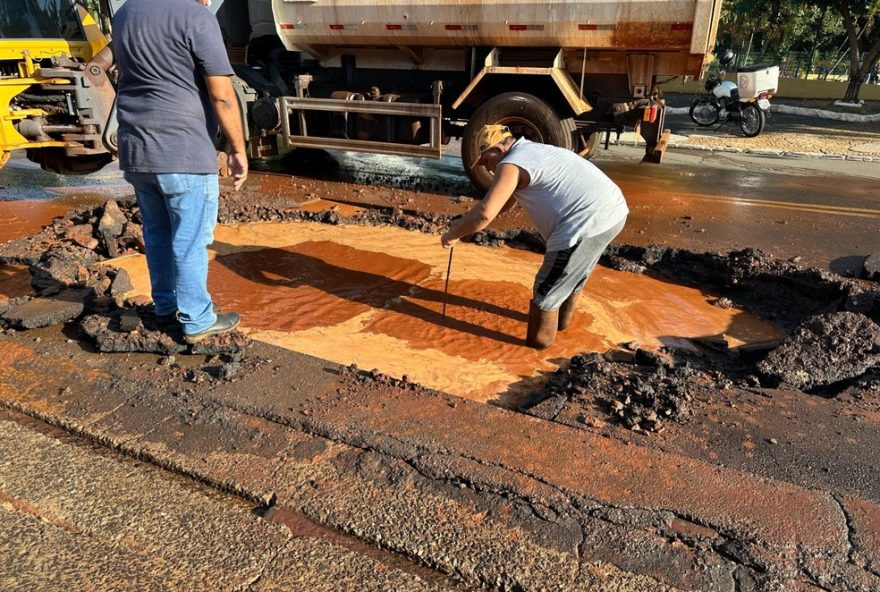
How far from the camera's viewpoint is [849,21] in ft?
58.6

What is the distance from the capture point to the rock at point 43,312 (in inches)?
143

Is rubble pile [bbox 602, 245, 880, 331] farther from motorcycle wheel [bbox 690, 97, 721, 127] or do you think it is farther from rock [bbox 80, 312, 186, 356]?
motorcycle wheel [bbox 690, 97, 721, 127]

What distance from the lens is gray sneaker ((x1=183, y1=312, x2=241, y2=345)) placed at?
11.2 ft

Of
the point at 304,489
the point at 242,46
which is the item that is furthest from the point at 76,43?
the point at 304,489

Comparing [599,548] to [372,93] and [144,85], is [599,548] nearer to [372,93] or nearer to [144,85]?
[144,85]

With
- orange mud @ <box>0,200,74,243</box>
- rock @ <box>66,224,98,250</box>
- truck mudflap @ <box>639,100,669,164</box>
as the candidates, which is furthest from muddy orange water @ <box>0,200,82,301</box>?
truck mudflap @ <box>639,100,669,164</box>

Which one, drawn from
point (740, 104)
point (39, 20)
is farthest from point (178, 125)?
point (740, 104)

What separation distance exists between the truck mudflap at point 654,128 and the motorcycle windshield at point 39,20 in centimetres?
659

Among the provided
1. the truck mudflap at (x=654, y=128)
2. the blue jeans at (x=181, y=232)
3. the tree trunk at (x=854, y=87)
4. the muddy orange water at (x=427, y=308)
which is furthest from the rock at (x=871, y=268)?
the tree trunk at (x=854, y=87)

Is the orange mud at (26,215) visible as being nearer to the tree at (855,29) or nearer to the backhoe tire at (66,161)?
the backhoe tire at (66,161)

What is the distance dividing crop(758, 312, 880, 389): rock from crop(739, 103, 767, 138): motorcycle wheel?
10847 mm

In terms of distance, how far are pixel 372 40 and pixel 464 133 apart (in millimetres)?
1717

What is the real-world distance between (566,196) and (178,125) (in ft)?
7.39

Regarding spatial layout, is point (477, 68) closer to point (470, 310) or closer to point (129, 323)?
point (470, 310)
